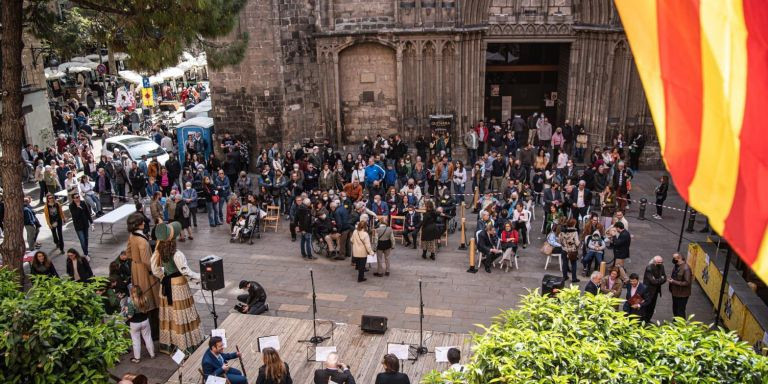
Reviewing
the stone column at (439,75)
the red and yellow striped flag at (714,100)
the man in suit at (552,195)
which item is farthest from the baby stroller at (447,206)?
the red and yellow striped flag at (714,100)

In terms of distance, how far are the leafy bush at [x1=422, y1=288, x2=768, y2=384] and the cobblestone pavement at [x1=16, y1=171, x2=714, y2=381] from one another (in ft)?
14.5

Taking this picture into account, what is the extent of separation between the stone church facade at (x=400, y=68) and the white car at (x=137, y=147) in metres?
3.18

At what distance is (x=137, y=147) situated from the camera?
82.3ft

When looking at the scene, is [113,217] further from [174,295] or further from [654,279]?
[654,279]

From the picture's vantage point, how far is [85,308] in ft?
27.3

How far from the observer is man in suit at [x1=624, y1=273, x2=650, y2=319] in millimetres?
11141

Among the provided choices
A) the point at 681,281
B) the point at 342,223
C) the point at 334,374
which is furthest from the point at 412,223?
the point at 334,374

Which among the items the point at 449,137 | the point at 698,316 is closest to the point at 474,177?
the point at 449,137

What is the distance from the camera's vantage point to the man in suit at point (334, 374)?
849 cm

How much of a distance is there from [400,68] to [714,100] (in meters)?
20.3

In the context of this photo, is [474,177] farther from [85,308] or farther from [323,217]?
[85,308]

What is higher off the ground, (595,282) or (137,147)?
(137,147)

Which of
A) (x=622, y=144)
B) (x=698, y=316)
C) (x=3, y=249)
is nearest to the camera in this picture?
(x=3, y=249)

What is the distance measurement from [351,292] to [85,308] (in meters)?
6.52
